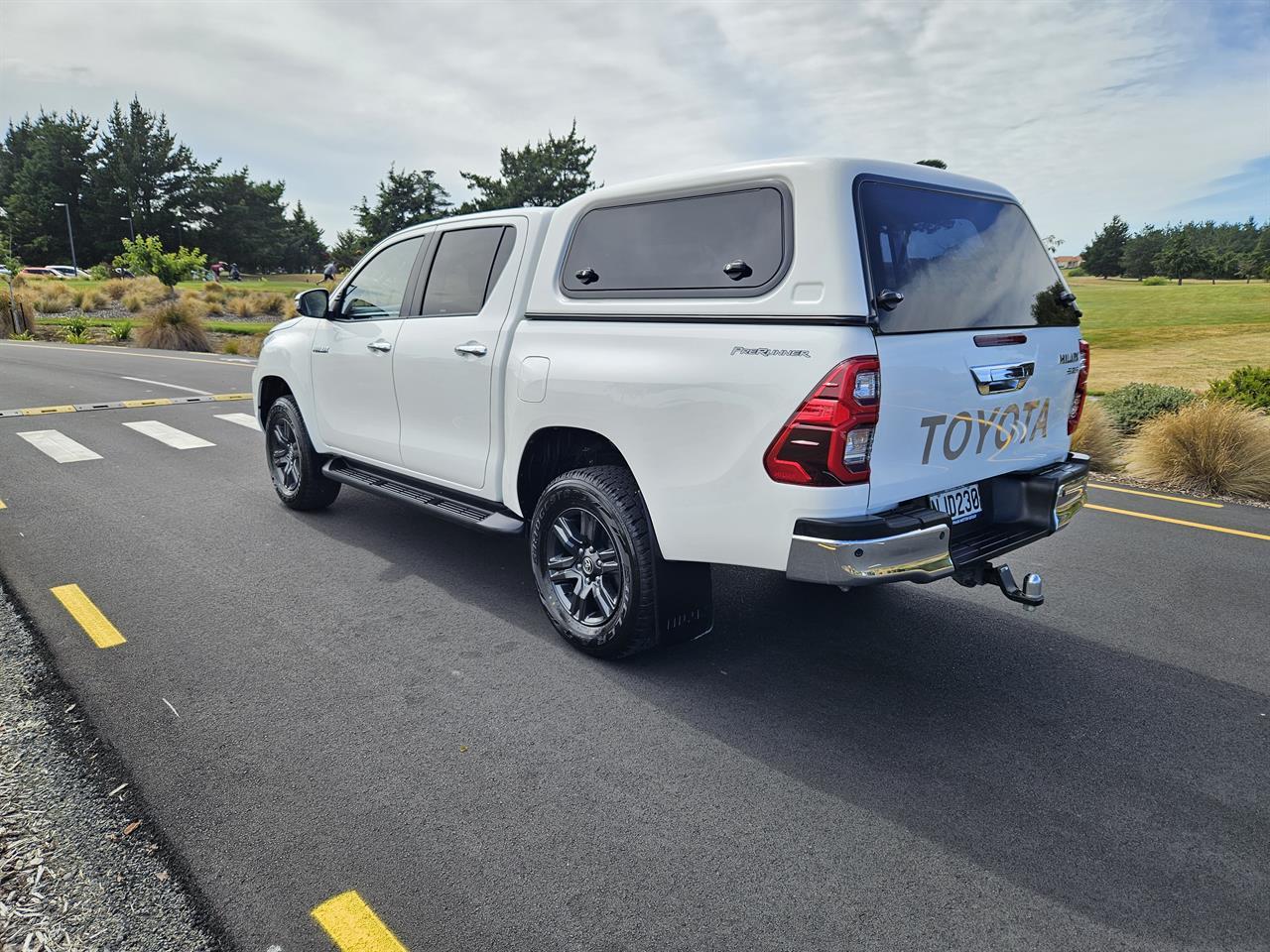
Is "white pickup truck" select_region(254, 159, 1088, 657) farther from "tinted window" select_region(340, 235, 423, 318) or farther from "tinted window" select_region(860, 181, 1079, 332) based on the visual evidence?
"tinted window" select_region(340, 235, 423, 318)

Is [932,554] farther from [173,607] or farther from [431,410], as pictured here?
[173,607]

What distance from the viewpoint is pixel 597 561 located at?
3.96m

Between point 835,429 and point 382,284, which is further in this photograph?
point 382,284

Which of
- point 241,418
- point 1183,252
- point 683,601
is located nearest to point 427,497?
point 683,601

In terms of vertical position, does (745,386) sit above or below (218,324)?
above

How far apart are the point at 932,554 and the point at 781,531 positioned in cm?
58

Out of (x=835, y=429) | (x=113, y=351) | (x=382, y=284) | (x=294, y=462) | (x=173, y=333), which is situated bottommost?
(x=113, y=351)

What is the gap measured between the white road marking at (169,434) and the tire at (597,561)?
6.50m

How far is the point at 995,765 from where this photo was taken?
3150 millimetres

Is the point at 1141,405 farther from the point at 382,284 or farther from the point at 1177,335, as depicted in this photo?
the point at 1177,335

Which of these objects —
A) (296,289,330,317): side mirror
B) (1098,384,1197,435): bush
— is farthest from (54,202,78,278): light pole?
(1098,384,1197,435): bush

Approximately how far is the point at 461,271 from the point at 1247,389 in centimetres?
927

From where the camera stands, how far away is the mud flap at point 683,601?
147 inches

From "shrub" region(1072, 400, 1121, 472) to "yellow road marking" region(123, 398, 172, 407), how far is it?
464 inches
